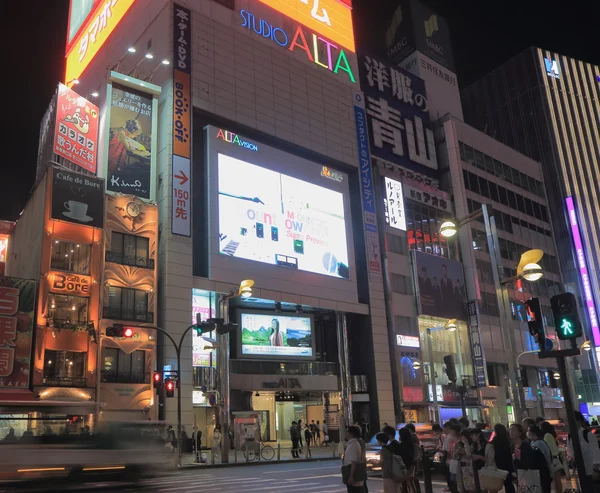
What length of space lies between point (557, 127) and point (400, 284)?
169 feet

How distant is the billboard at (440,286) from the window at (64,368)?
28.8 metres

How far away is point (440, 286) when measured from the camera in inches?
2084

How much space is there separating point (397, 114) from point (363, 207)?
1393 centimetres

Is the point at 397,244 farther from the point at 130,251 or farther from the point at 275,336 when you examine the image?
the point at 130,251

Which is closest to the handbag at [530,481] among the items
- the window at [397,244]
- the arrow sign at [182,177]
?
the arrow sign at [182,177]

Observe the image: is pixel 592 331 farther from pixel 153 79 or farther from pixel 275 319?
pixel 153 79

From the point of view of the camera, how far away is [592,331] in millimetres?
73375

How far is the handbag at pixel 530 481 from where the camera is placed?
10.1 metres

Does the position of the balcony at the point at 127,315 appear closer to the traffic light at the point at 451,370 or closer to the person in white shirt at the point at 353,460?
the traffic light at the point at 451,370

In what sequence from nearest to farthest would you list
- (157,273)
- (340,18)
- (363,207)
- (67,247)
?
(67,247), (157,273), (363,207), (340,18)

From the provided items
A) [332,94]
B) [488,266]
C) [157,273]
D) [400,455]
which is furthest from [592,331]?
[400,455]

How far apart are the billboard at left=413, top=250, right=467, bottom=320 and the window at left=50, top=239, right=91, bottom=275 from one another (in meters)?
28.4

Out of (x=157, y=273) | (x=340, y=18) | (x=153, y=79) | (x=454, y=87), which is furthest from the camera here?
(x=454, y=87)

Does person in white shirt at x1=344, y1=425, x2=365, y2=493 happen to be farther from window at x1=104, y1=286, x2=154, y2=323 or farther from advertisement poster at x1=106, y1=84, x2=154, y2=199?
advertisement poster at x1=106, y1=84, x2=154, y2=199
